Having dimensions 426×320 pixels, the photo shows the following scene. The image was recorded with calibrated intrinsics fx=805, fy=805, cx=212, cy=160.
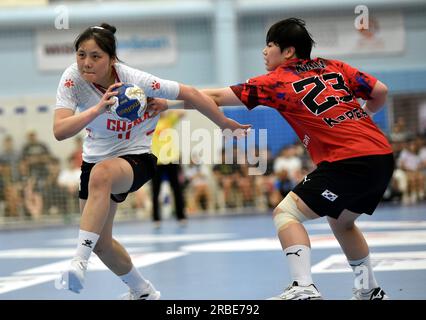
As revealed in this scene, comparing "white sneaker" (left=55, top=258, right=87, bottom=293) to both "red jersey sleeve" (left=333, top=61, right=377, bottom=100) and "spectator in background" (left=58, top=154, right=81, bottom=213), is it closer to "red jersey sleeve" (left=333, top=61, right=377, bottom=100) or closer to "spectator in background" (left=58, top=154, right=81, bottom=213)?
"red jersey sleeve" (left=333, top=61, right=377, bottom=100)

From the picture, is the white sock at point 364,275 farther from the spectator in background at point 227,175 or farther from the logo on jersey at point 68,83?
the spectator in background at point 227,175

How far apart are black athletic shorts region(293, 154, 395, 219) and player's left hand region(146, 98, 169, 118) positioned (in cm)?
101

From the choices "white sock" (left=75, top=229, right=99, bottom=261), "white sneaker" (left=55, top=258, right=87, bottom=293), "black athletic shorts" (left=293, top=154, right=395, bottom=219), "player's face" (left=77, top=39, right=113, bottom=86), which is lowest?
"white sneaker" (left=55, top=258, right=87, bottom=293)

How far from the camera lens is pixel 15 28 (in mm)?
20375

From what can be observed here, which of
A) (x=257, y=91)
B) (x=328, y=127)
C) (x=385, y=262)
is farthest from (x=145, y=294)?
(x=385, y=262)

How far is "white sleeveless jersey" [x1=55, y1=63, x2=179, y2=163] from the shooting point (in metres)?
4.72

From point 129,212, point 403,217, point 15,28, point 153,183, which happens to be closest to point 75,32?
point 15,28

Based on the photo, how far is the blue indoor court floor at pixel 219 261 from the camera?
18.7 feet

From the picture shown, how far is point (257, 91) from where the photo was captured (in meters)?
4.66

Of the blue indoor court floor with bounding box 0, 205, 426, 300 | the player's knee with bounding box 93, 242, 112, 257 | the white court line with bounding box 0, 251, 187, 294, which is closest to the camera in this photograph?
the player's knee with bounding box 93, 242, 112, 257

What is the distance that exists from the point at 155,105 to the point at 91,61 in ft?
1.72

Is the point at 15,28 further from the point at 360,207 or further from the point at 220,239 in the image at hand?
the point at 360,207

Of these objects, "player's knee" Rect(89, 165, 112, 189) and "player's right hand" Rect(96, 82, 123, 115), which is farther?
"player's knee" Rect(89, 165, 112, 189)

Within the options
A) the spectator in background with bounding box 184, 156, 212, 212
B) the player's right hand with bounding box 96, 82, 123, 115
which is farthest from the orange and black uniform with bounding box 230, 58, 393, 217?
the spectator in background with bounding box 184, 156, 212, 212
